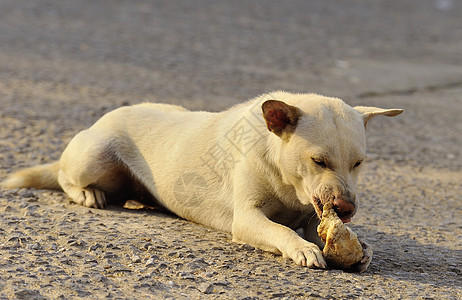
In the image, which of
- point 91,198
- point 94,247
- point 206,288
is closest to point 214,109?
point 91,198

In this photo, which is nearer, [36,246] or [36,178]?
[36,246]

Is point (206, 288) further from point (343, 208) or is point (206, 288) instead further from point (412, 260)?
point (412, 260)

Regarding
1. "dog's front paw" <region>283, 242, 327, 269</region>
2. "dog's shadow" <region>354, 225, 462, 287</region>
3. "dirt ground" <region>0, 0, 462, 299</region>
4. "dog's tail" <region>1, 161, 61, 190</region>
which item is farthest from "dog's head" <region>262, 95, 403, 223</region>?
"dog's tail" <region>1, 161, 61, 190</region>

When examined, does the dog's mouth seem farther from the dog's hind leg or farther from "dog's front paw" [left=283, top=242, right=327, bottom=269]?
the dog's hind leg

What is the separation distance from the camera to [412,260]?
440 centimetres

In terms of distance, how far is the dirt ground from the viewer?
12.1ft

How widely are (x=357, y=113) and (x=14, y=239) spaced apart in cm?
222

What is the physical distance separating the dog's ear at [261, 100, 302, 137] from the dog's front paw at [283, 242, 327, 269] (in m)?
0.69

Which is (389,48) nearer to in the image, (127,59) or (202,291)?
(127,59)

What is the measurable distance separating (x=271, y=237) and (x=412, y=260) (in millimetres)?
1011

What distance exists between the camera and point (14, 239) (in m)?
4.06

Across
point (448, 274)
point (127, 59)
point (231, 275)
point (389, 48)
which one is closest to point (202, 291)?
point (231, 275)

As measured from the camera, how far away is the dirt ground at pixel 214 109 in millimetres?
3688

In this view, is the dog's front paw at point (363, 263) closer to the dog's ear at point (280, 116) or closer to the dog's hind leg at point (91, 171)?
the dog's ear at point (280, 116)
